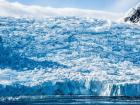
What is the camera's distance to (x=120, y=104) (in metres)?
150

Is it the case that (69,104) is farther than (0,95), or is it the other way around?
(0,95)

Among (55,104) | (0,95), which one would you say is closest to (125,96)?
(0,95)

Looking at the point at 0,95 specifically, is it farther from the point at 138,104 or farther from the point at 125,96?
the point at 138,104

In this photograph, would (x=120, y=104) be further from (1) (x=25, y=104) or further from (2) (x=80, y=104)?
(1) (x=25, y=104)

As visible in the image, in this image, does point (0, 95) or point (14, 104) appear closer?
point (14, 104)

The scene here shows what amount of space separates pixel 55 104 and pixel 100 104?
11.2 metres

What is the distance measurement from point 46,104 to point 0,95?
50231mm

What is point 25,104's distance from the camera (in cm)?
14838

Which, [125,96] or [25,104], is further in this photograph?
[125,96]

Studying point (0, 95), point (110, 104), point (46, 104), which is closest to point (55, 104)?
point (46, 104)

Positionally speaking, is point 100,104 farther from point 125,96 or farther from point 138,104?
point 125,96

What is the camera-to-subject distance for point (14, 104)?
486 ft

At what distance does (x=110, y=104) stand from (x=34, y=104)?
18817mm

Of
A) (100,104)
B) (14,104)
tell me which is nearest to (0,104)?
(14,104)
